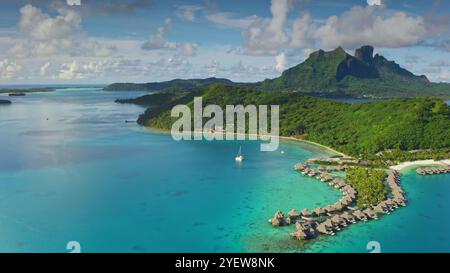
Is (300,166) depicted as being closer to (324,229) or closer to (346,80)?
(324,229)

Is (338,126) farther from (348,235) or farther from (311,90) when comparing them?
(311,90)

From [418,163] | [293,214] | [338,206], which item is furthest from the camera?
[418,163]

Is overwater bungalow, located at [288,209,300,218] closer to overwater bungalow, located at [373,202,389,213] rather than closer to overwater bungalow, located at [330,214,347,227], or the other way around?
overwater bungalow, located at [330,214,347,227]

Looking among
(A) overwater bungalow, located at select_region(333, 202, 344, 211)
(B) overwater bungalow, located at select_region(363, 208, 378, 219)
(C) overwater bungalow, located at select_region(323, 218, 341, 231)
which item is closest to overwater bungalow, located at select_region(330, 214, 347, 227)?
(C) overwater bungalow, located at select_region(323, 218, 341, 231)

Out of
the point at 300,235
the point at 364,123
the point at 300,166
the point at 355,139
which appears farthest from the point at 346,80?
the point at 300,235
